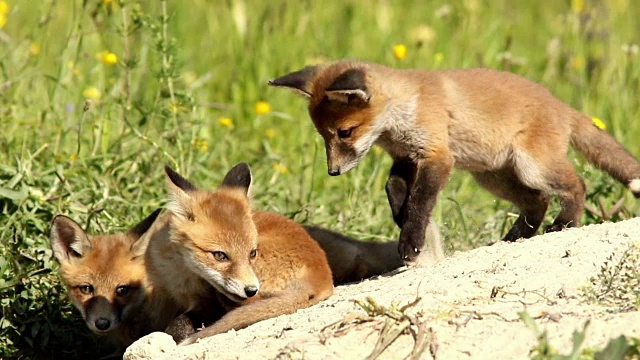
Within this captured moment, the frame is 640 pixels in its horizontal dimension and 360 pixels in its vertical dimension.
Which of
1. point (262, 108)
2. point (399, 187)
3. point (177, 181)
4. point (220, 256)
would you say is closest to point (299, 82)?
point (399, 187)

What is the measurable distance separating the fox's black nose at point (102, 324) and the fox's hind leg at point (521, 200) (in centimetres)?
240

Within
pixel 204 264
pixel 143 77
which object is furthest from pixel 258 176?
pixel 204 264

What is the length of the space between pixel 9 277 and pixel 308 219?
1990 mm

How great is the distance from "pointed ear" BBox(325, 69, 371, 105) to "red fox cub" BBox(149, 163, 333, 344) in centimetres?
76

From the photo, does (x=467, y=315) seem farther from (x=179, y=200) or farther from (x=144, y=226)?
(x=144, y=226)

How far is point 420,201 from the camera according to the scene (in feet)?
17.9

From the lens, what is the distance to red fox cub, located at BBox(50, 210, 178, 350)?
17.7 ft

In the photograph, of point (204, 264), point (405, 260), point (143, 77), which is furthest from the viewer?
point (143, 77)

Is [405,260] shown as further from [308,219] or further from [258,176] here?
[258,176]

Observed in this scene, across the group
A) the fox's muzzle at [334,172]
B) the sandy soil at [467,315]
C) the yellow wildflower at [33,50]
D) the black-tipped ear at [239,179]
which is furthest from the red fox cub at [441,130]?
the yellow wildflower at [33,50]

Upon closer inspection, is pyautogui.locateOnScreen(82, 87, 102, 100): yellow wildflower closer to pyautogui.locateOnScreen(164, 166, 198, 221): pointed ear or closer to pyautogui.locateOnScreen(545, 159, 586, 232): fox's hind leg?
pyautogui.locateOnScreen(164, 166, 198, 221): pointed ear

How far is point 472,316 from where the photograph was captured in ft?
13.1

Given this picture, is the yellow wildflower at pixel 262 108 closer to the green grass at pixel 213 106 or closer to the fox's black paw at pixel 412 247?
the green grass at pixel 213 106

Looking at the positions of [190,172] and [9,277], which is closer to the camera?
[9,277]
